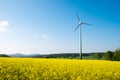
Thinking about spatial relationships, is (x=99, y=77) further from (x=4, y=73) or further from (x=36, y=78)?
(x=4, y=73)

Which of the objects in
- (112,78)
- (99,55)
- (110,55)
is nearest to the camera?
(112,78)

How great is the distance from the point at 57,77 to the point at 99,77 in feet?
10.7

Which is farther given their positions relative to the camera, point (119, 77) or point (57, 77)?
point (119, 77)

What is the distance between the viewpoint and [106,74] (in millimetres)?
16375

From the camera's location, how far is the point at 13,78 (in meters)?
12.1

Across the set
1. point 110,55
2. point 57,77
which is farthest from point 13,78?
point 110,55

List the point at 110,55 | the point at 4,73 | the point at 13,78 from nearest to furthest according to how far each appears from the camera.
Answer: the point at 13,78
the point at 4,73
the point at 110,55

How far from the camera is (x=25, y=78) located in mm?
12844

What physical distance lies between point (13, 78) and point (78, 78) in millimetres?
4188

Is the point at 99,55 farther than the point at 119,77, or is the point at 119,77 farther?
the point at 99,55

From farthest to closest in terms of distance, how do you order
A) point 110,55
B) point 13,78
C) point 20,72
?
point 110,55
point 20,72
point 13,78

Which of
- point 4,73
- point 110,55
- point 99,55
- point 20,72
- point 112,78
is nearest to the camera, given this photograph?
point 4,73

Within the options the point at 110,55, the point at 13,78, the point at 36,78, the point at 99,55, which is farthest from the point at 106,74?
the point at 99,55

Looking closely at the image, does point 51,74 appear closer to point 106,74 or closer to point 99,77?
point 99,77
